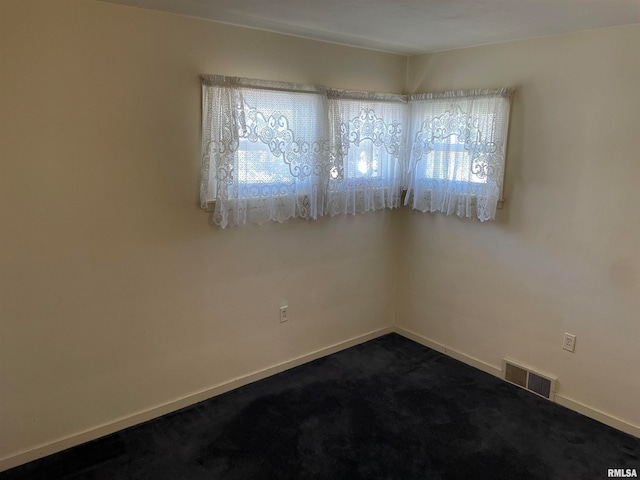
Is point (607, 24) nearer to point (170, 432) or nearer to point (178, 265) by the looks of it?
point (178, 265)

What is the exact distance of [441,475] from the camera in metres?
2.31

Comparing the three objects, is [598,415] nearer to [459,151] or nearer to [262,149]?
[459,151]

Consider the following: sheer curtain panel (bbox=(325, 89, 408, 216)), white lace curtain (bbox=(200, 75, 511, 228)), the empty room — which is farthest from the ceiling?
sheer curtain panel (bbox=(325, 89, 408, 216))

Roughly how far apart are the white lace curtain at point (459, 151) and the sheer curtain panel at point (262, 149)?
82 centimetres

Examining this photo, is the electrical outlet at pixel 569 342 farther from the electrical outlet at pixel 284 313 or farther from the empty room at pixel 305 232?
the electrical outlet at pixel 284 313

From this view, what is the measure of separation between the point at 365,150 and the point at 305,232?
0.74 meters

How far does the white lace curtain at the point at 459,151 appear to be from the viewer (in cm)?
301

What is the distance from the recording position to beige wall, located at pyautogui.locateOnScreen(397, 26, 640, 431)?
2568mm

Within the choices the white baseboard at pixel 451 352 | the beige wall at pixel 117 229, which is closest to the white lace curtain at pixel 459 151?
the beige wall at pixel 117 229

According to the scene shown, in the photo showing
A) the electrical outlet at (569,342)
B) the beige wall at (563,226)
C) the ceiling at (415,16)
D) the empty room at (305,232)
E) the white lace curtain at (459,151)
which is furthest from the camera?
the white lace curtain at (459,151)

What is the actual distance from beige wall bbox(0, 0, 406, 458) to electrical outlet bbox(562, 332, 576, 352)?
1818 mm

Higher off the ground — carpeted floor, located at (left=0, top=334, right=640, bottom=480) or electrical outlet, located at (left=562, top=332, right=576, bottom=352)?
electrical outlet, located at (left=562, top=332, right=576, bottom=352)

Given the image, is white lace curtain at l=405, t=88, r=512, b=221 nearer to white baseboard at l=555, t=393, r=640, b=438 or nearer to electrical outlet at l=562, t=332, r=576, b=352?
electrical outlet at l=562, t=332, r=576, b=352

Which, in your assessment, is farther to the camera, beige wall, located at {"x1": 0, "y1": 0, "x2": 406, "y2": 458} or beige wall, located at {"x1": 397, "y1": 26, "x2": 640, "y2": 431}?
beige wall, located at {"x1": 397, "y1": 26, "x2": 640, "y2": 431}
